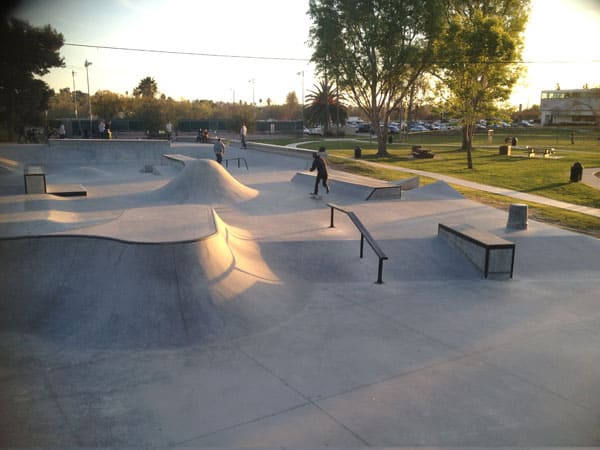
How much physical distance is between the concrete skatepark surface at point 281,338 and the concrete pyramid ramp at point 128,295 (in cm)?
2

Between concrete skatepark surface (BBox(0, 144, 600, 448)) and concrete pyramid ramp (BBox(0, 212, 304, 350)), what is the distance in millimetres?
24

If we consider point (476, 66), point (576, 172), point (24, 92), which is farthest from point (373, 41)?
point (24, 92)

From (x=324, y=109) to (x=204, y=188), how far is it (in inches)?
1999

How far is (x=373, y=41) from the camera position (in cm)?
3061

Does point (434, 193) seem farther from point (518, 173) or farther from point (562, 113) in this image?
point (562, 113)

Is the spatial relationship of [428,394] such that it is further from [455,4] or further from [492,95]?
[455,4]

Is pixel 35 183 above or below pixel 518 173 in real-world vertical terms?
above

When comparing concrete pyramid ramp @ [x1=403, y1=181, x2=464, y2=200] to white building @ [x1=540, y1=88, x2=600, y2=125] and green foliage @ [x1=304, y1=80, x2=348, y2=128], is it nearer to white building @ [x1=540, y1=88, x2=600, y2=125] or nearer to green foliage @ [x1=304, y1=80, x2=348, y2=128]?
green foliage @ [x1=304, y1=80, x2=348, y2=128]

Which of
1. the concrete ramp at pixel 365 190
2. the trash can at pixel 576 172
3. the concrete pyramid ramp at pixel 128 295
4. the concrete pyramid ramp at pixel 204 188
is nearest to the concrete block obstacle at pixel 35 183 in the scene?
the concrete pyramid ramp at pixel 204 188

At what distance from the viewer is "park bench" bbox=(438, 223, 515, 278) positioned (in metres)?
9.00

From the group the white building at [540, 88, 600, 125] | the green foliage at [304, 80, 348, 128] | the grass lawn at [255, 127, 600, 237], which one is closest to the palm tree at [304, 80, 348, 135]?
the green foliage at [304, 80, 348, 128]

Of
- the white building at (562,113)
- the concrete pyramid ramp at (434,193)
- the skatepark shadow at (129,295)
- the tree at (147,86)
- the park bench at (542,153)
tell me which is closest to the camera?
the skatepark shadow at (129,295)

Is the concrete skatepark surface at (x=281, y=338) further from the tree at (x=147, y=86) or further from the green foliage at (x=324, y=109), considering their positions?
the tree at (x=147, y=86)

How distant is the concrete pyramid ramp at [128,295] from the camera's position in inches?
253
